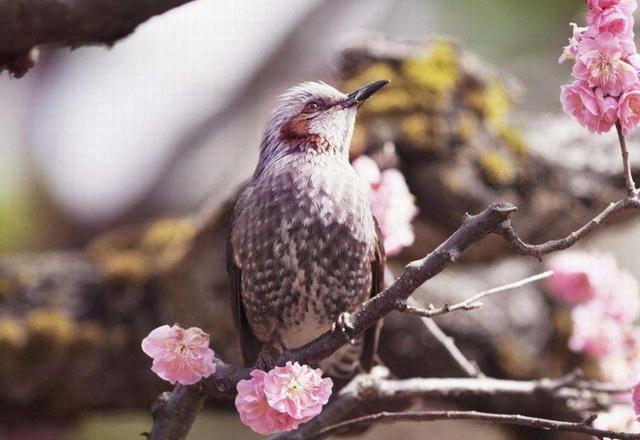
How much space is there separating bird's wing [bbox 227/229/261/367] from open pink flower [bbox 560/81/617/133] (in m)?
0.99

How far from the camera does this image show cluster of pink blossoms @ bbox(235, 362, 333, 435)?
6.08ft

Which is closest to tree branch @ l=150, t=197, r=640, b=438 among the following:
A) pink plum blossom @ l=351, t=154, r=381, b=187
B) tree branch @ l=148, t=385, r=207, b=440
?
tree branch @ l=148, t=385, r=207, b=440

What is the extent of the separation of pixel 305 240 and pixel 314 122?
310 mm

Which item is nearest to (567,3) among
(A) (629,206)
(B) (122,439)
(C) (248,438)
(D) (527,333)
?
(D) (527,333)

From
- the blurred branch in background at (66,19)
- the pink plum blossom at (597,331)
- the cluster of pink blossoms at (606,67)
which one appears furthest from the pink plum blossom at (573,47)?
the pink plum blossom at (597,331)

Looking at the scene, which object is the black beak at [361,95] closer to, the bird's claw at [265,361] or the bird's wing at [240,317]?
the bird's wing at [240,317]

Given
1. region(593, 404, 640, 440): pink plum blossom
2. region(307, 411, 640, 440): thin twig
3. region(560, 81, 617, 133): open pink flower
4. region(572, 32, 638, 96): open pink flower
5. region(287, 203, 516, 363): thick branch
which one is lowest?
region(307, 411, 640, 440): thin twig

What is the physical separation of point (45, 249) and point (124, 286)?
1.97 m

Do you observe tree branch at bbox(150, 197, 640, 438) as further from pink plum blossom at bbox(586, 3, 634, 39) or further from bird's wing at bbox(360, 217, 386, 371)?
bird's wing at bbox(360, 217, 386, 371)

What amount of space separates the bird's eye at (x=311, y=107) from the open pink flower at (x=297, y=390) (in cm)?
85

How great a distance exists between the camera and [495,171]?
12.9ft

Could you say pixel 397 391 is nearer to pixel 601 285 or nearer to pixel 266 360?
pixel 266 360

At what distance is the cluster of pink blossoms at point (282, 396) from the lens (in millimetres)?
1854

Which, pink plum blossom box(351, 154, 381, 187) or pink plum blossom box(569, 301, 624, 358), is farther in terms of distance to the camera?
pink plum blossom box(569, 301, 624, 358)
